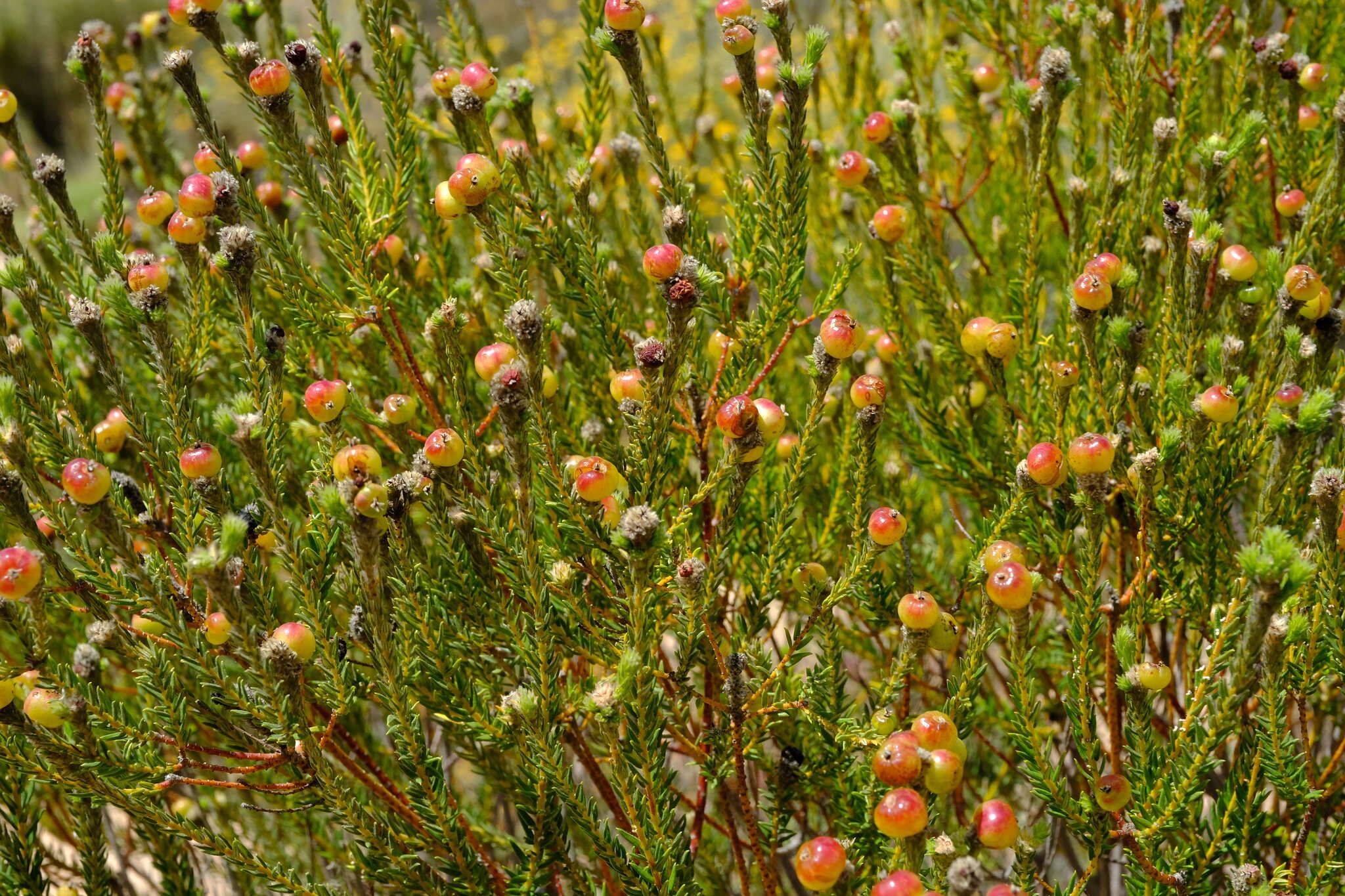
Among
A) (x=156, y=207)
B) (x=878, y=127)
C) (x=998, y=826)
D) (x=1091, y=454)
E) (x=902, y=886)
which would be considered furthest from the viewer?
(x=878, y=127)

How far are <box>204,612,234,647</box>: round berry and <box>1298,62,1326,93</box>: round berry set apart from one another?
6.56ft

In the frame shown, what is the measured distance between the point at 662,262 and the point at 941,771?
2.13 ft

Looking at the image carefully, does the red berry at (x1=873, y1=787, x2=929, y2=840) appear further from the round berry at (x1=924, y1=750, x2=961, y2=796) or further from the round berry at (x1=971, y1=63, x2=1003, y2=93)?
the round berry at (x1=971, y1=63, x2=1003, y2=93)

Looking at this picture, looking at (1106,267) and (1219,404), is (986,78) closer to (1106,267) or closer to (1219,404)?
(1106,267)

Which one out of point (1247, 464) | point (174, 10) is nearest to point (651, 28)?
point (174, 10)

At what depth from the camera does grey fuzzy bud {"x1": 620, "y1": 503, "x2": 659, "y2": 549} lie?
95 cm

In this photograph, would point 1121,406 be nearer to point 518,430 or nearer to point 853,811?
point 853,811

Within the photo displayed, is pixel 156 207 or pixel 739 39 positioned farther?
pixel 156 207

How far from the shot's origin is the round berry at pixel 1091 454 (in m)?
1.12

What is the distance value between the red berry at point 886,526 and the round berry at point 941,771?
0.84 ft

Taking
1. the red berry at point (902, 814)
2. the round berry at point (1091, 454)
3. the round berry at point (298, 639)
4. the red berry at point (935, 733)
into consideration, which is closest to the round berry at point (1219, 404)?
the round berry at point (1091, 454)

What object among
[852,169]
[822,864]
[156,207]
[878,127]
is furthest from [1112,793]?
[156,207]

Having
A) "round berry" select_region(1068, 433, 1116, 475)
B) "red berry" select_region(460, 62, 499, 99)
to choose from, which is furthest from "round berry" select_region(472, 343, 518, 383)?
"round berry" select_region(1068, 433, 1116, 475)

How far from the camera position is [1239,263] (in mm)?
1334
